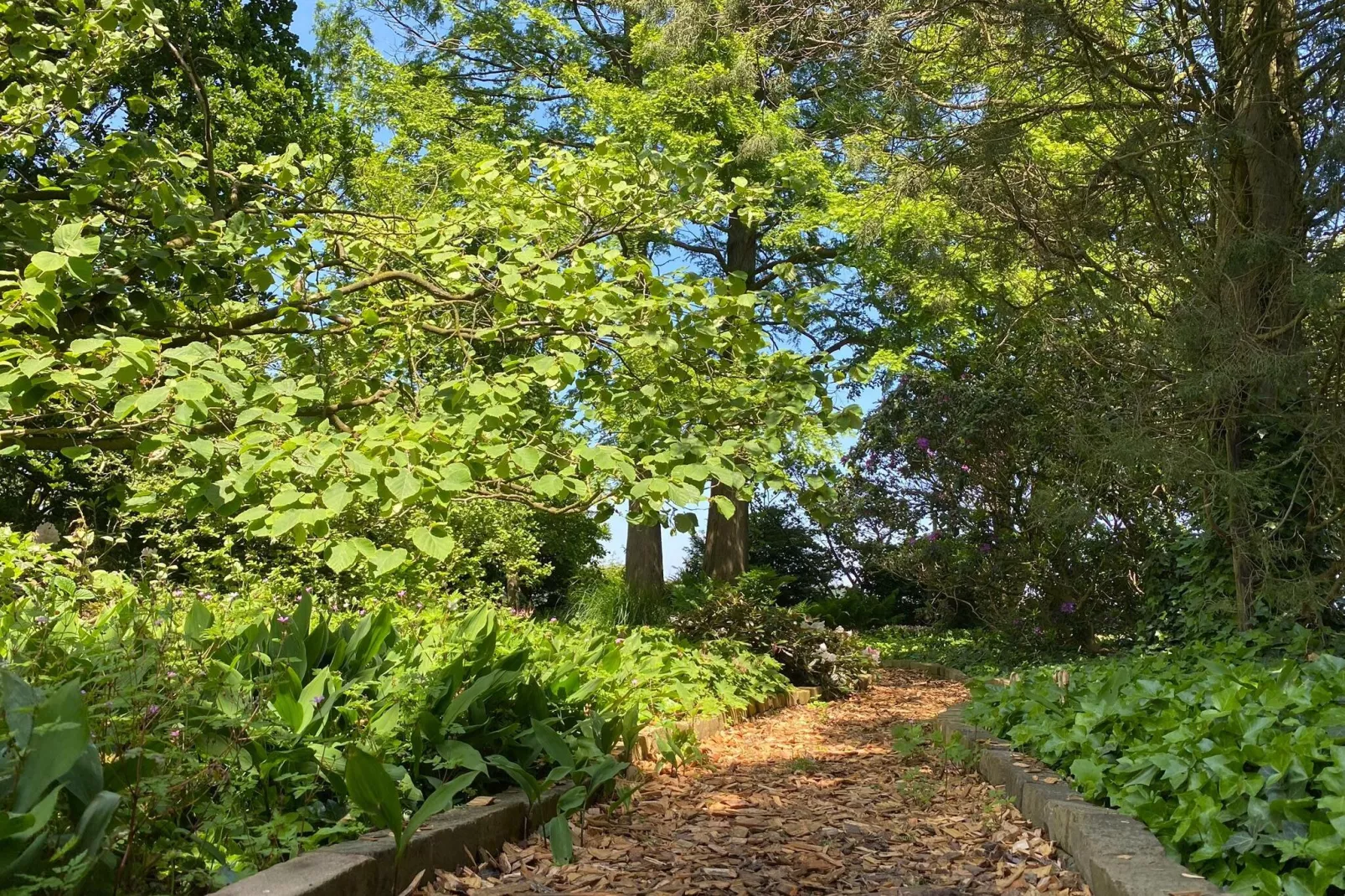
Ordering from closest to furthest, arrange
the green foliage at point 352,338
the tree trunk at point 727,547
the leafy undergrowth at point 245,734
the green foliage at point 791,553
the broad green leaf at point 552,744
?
the leafy undergrowth at point 245,734 → the green foliage at point 352,338 → the broad green leaf at point 552,744 → the tree trunk at point 727,547 → the green foliage at point 791,553

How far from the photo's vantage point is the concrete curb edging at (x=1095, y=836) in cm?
242

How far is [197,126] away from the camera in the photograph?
1194cm

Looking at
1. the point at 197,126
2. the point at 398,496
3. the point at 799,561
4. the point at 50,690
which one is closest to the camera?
the point at 50,690

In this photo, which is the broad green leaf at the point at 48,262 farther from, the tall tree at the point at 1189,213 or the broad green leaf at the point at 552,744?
the tall tree at the point at 1189,213

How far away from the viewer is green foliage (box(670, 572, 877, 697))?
26.7 ft

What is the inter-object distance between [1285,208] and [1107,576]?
14.9ft

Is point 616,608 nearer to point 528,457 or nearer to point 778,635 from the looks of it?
point 778,635

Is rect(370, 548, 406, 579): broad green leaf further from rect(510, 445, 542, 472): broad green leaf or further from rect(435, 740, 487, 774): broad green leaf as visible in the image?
rect(435, 740, 487, 774): broad green leaf

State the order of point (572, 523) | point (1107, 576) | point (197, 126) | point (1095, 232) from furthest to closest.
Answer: point (572, 523) < point (197, 126) < point (1107, 576) < point (1095, 232)

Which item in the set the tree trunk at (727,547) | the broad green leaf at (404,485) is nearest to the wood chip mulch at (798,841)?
the broad green leaf at (404,485)

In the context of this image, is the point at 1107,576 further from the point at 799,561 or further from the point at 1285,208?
the point at 799,561

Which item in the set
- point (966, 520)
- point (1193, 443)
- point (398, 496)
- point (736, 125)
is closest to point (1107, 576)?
point (966, 520)

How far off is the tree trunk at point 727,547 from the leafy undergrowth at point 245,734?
844 cm

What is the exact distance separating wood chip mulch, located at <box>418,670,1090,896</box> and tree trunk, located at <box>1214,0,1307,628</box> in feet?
8.14
